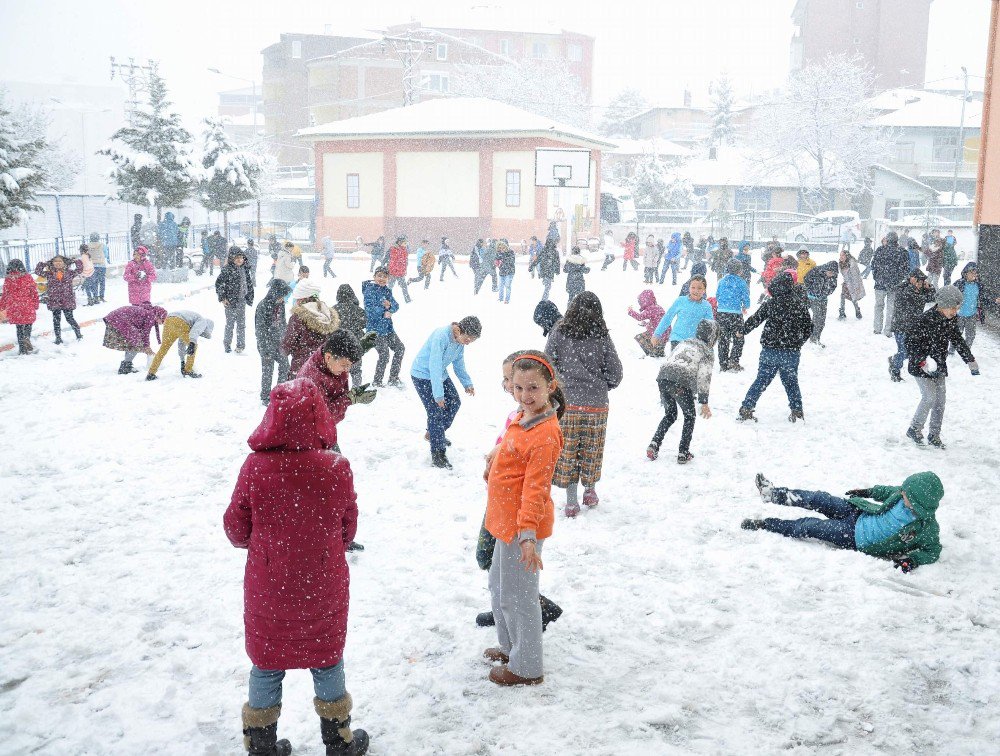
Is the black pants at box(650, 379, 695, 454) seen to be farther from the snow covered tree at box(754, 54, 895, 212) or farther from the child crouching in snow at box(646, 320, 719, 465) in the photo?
the snow covered tree at box(754, 54, 895, 212)

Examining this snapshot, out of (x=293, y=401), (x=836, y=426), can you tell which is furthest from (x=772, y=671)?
(x=836, y=426)

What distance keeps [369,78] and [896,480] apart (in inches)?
2836

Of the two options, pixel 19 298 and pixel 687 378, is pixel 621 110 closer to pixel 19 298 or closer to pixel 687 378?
pixel 19 298

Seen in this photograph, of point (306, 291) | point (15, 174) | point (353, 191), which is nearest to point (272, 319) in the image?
point (306, 291)

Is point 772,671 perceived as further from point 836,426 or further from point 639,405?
point 639,405

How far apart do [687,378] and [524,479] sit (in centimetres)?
420

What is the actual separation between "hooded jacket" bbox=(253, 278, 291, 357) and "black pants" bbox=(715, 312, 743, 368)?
6127mm

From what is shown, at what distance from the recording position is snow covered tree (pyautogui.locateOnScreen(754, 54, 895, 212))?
6034 cm

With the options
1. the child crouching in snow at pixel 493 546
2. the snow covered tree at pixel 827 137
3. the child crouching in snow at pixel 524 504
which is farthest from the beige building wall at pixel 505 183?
the child crouching in snow at pixel 524 504

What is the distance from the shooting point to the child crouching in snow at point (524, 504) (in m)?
4.01

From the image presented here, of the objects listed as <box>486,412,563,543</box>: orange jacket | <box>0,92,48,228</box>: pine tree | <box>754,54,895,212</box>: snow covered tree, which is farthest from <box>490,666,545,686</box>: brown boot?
<box>754,54,895,212</box>: snow covered tree

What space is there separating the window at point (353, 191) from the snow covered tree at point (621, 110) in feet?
158

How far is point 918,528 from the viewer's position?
5.89 m

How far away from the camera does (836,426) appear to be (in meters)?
9.98
